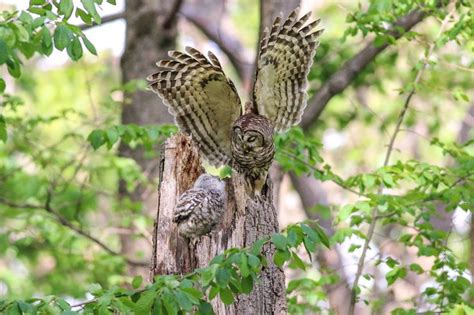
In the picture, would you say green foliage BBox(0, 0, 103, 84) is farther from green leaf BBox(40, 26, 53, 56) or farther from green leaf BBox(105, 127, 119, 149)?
green leaf BBox(105, 127, 119, 149)

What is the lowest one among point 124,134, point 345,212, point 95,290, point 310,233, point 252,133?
point 95,290

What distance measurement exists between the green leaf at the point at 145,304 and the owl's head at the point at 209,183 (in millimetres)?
1185

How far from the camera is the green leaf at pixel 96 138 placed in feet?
21.1

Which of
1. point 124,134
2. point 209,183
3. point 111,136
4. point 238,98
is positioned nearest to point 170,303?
point 209,183

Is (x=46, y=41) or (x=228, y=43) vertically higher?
(x=228, y=43)

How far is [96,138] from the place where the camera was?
6457 millimetres

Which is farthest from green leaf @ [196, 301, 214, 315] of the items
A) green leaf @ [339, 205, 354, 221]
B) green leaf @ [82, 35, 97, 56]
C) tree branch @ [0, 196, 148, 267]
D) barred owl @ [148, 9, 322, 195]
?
tree branch @ [0, 196, 148, 267]

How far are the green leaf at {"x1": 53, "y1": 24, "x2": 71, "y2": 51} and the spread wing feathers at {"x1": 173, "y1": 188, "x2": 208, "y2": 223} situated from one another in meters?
1.02

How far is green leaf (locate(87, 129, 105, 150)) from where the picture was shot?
6.43 meters

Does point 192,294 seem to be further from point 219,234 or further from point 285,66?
point 285,66

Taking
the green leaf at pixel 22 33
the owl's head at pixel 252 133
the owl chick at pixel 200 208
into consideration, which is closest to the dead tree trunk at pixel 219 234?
the owl chick at pixel 200 208

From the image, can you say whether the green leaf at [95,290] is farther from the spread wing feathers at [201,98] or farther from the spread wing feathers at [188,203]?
the spread wing feathers at [201,98]

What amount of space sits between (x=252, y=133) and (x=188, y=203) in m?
0.68

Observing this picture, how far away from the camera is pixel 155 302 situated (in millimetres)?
3951
